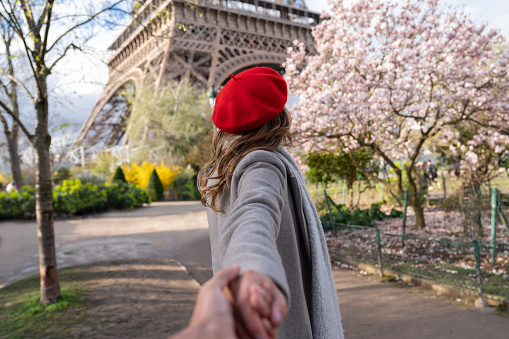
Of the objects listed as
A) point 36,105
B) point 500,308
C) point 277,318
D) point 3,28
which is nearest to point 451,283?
point 500,308

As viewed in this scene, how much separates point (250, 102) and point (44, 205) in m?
4.40

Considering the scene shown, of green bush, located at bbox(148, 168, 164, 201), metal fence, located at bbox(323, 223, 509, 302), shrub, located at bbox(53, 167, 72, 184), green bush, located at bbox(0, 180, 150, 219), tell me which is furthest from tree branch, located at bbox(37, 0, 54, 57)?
shrub, located at bbox(53, 167, 72, 184)

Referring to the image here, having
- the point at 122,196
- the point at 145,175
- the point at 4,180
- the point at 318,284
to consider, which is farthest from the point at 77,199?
the point at 4,180

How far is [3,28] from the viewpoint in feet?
17.7

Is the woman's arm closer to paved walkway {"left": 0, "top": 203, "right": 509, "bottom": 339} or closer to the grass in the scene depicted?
paved walkway {"left": 0, "top": 203, "right": 509, "bottom": 339}

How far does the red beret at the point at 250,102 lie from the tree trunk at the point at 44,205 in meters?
4.17

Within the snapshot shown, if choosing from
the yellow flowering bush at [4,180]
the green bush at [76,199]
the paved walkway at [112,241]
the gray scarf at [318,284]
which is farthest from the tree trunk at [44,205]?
the yellow flowering bush at [4,180]

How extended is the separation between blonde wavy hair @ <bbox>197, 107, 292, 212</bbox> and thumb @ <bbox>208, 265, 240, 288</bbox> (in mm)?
564

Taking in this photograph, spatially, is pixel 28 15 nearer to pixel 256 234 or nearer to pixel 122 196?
pixel 256 234

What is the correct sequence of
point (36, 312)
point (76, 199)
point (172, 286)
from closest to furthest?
point (36, 312) < point (172, 286) < point (76, 199)

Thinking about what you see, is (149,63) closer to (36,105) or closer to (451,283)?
(36,105)

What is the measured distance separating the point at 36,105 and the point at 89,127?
3137 cm

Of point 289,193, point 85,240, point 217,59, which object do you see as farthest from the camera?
point 217,59

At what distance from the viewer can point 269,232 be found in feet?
2.68
